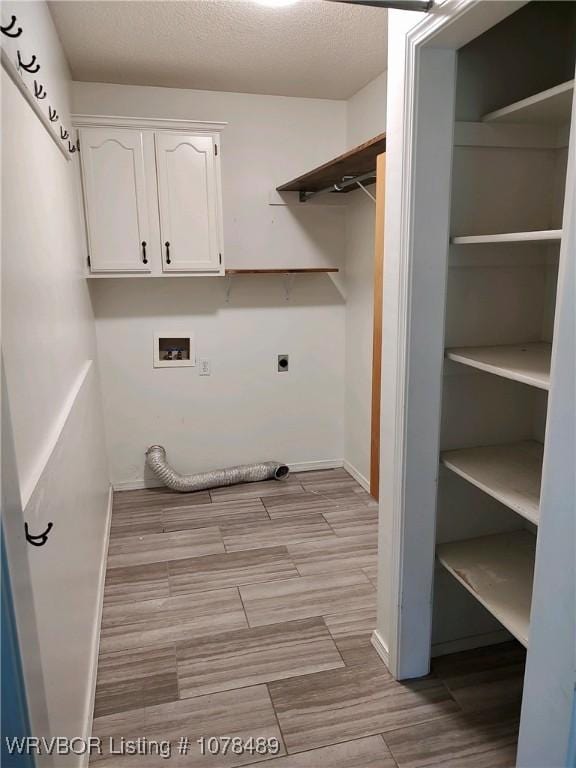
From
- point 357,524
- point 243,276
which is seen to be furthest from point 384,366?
point 243,276

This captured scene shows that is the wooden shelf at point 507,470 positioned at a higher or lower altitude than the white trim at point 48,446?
lower

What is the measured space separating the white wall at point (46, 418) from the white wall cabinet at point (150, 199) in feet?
1.81

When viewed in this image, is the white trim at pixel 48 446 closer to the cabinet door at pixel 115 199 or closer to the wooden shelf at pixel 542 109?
the cabinet door at pixel 115 199

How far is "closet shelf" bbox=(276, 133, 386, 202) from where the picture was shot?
7.80 ft

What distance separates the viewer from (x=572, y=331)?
110 centimetres

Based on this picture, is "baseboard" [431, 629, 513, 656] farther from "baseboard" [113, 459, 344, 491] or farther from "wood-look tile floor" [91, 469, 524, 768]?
"baseboard" [113, 459, 344, 491]

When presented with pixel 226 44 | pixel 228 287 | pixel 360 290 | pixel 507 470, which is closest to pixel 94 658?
pixel 507 470

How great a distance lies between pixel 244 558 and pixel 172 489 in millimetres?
1026

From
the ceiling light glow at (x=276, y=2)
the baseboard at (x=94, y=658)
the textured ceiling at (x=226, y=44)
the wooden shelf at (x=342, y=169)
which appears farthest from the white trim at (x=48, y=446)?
the ceiling light glow at (x=276, y=2)

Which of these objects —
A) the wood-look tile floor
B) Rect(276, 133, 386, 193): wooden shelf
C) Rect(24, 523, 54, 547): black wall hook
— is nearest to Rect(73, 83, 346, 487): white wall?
Rect(276, 133, 386, 193): wooden shelf

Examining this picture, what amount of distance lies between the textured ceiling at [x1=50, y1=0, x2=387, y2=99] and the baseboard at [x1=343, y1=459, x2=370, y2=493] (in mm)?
2621

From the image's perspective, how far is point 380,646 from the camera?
2.07 meters

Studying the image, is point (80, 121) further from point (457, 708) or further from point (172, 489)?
point (457, 708)

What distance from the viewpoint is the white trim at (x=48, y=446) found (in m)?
1.14
